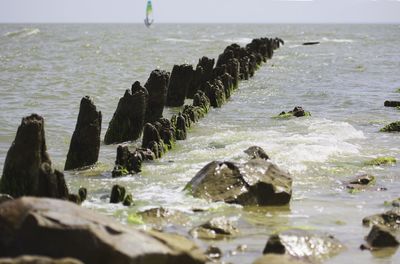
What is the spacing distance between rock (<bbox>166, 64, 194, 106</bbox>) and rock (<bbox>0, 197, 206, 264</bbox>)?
17.4m

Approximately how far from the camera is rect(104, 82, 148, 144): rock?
1627 centimetres

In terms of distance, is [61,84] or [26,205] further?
[61,84]

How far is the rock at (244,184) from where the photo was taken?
9906 mm

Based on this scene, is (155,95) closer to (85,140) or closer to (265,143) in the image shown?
(265,143)

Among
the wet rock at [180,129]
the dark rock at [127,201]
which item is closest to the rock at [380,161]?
the wet rock at [180,129]

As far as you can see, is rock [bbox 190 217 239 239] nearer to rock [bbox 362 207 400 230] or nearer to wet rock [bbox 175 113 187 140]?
rock [bbox 362 207 400 230]

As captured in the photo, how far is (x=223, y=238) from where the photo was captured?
26.8 feet

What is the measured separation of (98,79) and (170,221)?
2548 cm

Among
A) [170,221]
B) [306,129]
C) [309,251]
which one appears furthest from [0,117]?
[309,251]

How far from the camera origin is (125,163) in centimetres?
1223

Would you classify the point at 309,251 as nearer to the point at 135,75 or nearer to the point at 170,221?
the point at 170,221

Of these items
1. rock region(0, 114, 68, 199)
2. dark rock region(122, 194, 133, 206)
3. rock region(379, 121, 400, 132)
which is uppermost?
rock region(0, 114, 68, 199)

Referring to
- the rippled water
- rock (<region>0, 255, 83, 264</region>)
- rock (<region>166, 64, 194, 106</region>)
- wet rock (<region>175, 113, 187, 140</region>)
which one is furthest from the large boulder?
rock (<region>166, 64, 194, 106</region>)

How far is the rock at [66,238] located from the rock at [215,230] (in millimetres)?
1827
